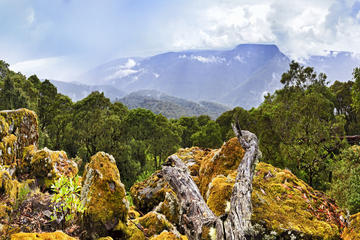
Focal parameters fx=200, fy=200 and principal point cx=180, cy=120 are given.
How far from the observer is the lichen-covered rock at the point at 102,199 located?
20.9 feet

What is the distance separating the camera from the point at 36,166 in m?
10.4

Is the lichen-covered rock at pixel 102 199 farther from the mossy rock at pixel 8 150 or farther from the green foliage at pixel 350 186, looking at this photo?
the green foliage at pixel 350 186

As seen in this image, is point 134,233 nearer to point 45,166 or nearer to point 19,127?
point 45,166

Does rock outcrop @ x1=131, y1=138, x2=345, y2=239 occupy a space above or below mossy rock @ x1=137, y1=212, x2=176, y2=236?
above

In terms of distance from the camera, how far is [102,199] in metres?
6.74

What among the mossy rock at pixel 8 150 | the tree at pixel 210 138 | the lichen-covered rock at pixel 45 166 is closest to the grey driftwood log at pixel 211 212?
the lichen-covered rock at pixel 45 166

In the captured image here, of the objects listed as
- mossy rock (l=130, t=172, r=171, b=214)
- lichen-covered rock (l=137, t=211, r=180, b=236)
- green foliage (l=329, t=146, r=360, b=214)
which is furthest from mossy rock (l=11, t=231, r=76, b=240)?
green foliage (l=329, t=146, r=360, b=214)

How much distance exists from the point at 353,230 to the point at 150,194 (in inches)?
341

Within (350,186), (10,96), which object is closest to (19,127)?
(10,96)

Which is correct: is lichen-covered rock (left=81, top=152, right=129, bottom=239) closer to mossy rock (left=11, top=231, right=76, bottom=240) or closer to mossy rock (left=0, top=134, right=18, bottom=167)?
mossy rock (left=11, top=231, right=76, bottom=240)

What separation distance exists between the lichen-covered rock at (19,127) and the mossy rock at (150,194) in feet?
21.6

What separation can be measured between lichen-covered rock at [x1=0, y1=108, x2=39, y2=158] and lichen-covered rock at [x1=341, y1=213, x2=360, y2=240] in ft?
43.4

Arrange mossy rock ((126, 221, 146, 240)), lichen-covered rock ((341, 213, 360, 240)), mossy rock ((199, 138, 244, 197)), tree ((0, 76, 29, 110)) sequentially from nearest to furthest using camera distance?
1. lichen-covered rock ((341, 213, 360, 240))
2. mossy rock ((126, 221, 146, 240))
3. mossy rock ((199, 138, 244, 197))
4. tree ((0, 76, 29, 110))

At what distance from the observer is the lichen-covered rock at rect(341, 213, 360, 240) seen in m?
3.95
